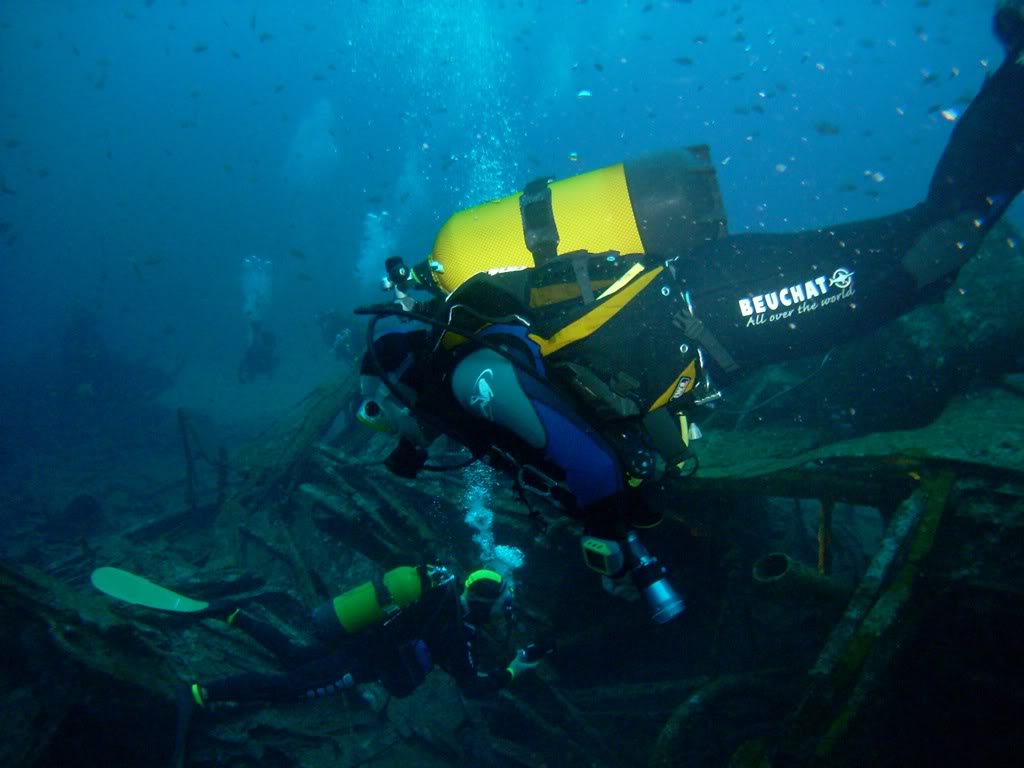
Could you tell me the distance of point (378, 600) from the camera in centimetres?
481

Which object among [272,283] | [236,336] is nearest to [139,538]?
[236,336]

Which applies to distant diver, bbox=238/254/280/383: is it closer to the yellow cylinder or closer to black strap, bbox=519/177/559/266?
the yellow cylinder

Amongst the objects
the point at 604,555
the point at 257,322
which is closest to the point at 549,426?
the point at 604,555

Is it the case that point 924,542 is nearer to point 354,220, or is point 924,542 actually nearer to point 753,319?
point 753,319

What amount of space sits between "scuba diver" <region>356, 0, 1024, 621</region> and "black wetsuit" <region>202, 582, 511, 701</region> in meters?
2.21

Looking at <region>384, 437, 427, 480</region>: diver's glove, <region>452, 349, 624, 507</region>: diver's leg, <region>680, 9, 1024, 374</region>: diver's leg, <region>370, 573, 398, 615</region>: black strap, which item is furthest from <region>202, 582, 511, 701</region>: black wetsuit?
<region>680, 9, 1024, 374</region>: diver's leg

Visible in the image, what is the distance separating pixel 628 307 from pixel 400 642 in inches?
157

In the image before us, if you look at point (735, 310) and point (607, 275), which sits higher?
point (607, 275)

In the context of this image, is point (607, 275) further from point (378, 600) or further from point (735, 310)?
point (378, 600)

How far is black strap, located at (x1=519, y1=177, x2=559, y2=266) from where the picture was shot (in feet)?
10.8

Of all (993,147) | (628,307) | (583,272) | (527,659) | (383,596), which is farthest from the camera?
(383,596)

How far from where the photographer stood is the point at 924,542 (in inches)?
108

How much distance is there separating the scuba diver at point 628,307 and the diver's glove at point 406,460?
0.5 inches

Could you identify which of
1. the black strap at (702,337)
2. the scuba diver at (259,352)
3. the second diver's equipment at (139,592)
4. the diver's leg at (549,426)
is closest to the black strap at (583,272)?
the black strap at (702,337)
